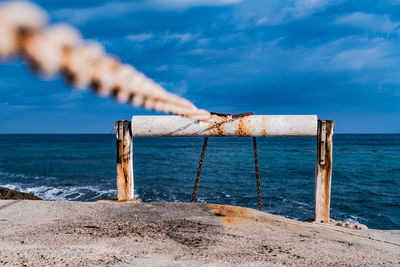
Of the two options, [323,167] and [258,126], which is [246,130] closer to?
[258,126]

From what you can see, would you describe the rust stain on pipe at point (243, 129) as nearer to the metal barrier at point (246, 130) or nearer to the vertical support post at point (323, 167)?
the metal barrier at point (246, 130)

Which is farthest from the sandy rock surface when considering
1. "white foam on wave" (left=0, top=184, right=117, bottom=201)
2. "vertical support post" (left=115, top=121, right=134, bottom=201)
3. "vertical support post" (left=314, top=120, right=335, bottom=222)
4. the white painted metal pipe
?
"white foam on wave" (left=0, top=184, right=117, bottom=201)

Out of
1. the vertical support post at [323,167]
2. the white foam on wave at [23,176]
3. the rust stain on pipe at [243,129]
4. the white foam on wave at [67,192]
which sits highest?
the rust stain on pipe at [243,129]

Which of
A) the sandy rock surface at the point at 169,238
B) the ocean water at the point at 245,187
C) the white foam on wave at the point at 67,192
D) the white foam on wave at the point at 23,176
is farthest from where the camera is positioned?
the white foam on wave at the point at 23,176

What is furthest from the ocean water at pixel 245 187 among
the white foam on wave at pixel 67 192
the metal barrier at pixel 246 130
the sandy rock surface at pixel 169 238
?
the sandy rock surface at pixel 169 238

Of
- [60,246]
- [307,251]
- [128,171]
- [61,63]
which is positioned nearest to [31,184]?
[128,171]

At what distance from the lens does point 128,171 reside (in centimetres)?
573

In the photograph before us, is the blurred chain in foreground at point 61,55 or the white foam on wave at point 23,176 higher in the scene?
the blurred chain in foreground at point 61,55

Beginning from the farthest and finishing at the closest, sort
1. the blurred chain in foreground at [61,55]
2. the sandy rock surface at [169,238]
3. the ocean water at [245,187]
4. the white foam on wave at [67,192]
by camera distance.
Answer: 1. the white foam on wave at [67,192]
2. the ocean water at [245,187]
3. the sandy rock surface at [169,238]
4. the blurred chain in foreground at [61,55]

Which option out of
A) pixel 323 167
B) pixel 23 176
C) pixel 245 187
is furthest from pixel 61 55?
pixel 23 176

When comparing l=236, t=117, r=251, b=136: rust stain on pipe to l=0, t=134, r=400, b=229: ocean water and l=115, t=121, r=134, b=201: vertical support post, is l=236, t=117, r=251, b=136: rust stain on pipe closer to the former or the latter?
l=115, t=121, r=134, b=201: vertical support post

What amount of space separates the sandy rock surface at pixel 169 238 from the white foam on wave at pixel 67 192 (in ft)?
45.5

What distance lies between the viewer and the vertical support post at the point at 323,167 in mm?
5500

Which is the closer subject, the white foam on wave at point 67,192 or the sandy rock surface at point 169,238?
the sandy rock surface at point 169,238
